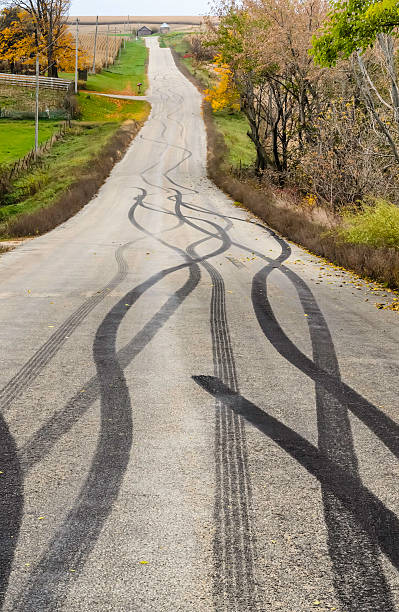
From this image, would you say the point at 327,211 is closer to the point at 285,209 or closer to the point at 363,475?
the point at 285,209

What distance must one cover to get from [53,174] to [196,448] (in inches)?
1244

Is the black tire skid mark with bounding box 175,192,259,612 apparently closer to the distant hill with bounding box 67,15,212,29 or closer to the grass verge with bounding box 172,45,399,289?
the grass verge with bounding box 172,45,399,289

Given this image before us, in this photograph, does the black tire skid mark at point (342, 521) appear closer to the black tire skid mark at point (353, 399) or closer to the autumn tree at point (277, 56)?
the black tire skid mark at point (353, 399)

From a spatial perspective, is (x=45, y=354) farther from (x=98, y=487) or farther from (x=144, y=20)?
(x=144, y=20)

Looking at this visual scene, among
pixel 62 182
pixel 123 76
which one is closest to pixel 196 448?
pixel 62 182

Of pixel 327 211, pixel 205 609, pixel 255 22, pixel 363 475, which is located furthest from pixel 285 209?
pixel 205 609

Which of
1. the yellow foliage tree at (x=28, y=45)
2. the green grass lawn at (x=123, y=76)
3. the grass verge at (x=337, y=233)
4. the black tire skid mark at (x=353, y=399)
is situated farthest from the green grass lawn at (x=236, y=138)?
the black tire skid mark at (x=353, y=399)

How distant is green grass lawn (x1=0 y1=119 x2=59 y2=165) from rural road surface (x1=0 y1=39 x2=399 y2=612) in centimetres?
3356

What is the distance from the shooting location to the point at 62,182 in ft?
104

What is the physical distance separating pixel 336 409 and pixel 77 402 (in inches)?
91.5

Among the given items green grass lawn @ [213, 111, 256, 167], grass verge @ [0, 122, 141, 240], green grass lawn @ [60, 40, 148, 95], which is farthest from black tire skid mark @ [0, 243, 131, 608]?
green grass lawn @ [60, 40, 148, 95]

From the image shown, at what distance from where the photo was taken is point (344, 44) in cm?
1123

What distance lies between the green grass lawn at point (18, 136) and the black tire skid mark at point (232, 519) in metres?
37.1

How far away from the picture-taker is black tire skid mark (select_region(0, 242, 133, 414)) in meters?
5.65
